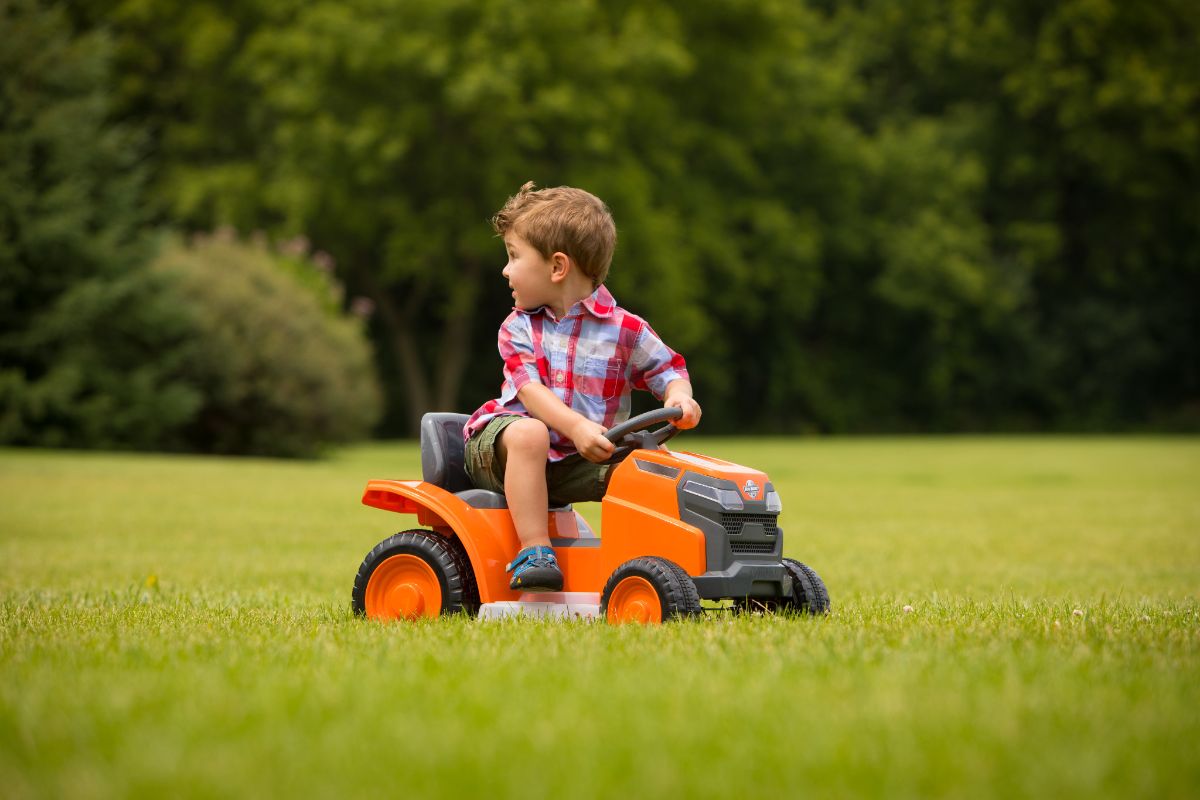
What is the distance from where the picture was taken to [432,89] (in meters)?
31.9

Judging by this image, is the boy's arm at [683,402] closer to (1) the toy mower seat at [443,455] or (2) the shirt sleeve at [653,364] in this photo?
(2) the shirt sleeve at [653,364]

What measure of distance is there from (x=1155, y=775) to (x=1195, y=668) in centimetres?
129

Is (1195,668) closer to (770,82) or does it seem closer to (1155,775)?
(1155,775)

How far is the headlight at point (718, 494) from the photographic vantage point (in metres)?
4.80

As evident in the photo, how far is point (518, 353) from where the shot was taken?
17.2 ft

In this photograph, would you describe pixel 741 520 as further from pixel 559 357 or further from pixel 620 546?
pixel 559 357

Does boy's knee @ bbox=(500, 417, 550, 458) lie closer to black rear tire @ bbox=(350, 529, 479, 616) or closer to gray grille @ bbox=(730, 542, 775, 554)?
black rear tire @ bbox=(350, 529, 479, 616)

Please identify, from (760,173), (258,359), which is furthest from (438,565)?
(760,173)

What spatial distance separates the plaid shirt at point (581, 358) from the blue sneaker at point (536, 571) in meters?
0.40

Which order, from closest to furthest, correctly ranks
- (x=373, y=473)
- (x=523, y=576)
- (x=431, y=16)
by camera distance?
(x=523, y=576), (x=373, y=473), (x=431, y=16)

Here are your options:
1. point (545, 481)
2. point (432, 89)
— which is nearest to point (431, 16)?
point (432, 89)

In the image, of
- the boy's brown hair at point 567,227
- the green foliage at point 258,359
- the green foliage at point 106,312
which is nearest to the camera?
the boy's brown hair at point 567,227

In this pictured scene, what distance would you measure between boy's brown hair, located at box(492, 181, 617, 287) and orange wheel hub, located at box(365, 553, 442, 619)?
1.28 metres

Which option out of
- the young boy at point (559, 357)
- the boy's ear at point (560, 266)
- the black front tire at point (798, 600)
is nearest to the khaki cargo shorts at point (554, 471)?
the young boy at point (559, 357)
